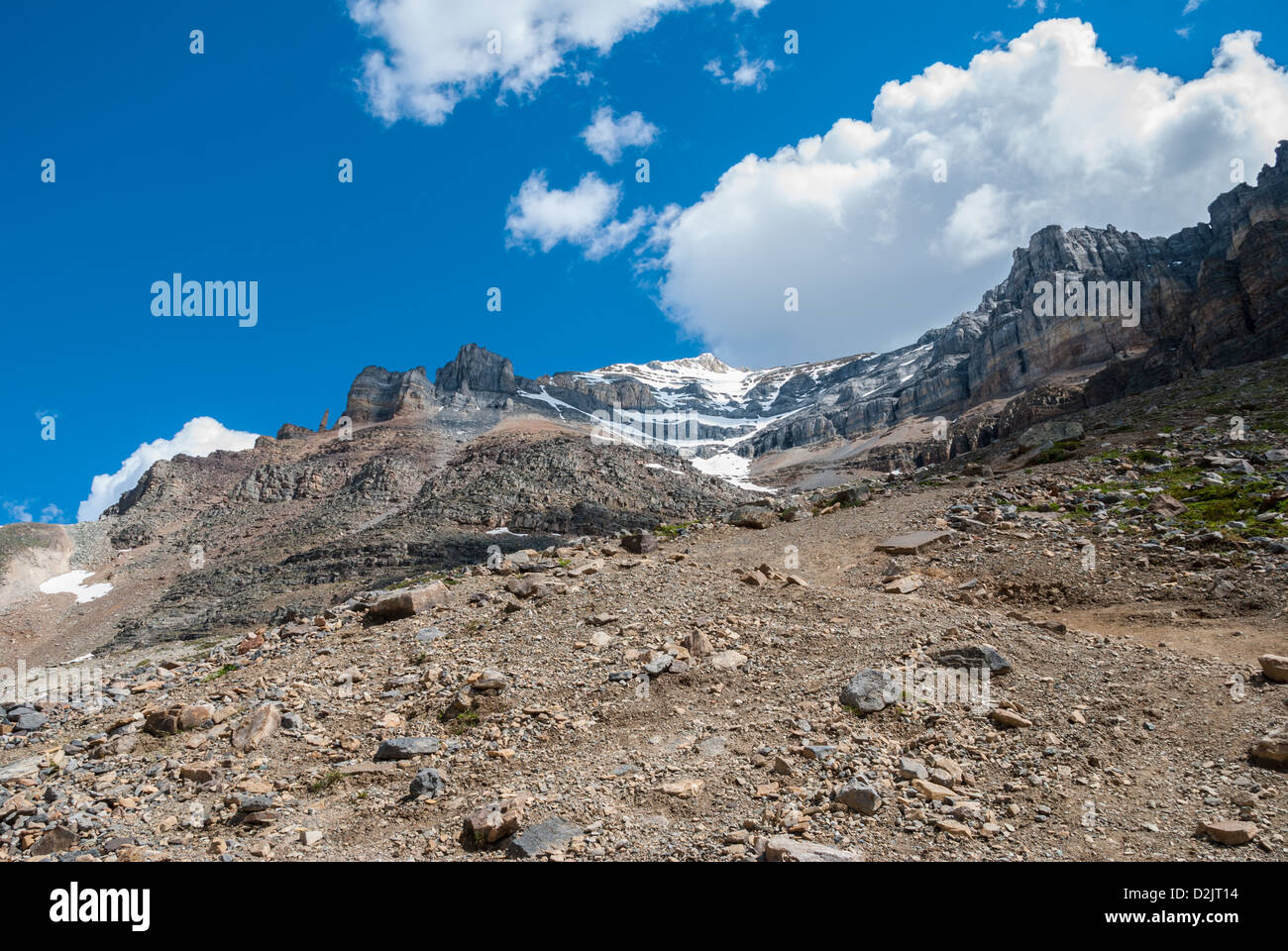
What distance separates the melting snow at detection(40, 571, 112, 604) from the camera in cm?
8556

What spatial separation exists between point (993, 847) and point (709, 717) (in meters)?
4.11

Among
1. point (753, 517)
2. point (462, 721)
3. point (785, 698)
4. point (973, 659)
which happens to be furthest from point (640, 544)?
point (973, 659)

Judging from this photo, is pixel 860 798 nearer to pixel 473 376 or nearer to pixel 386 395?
pixel 386 395

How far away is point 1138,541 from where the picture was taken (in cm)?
1549

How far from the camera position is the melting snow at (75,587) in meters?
85.6

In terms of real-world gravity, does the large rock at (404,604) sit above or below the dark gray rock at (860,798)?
above

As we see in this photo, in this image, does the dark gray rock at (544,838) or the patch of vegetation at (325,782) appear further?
the patch of vegetation at (325,782)

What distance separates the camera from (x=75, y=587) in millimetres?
88812

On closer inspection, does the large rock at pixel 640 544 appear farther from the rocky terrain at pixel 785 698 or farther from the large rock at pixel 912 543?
the large rock at pixel 912 543

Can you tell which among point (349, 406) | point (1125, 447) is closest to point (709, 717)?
point (1125, 447)

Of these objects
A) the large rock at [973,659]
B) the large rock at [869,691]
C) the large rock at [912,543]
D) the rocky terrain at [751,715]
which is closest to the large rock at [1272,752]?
the rocky terrain at [751,715]

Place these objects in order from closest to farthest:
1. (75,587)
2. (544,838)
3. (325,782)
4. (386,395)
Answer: (544,838) < (325,782) < (75,587) < (386,395)

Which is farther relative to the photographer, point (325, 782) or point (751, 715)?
point (751, 715)

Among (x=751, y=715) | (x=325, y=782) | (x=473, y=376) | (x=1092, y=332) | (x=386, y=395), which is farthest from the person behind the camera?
(x=473, y=376)
